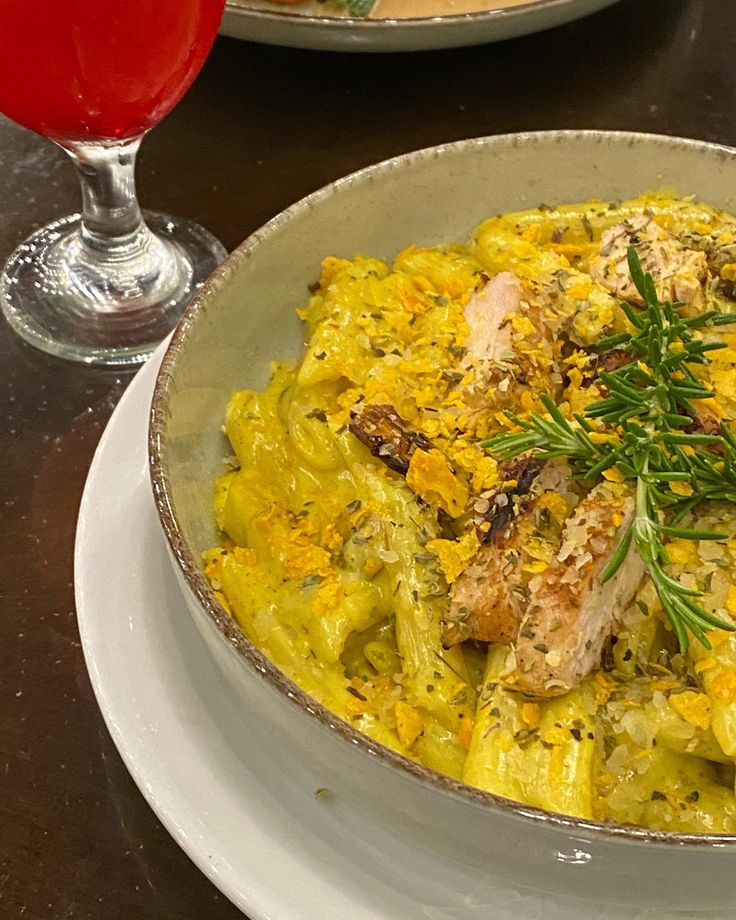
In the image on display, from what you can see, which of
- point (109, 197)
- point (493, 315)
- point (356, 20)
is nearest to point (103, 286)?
point (109, 197)

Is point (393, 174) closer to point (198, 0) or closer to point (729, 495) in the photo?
point (198, 0)

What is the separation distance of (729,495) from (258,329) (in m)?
0.60

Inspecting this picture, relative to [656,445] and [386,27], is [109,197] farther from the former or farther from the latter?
[656,445]

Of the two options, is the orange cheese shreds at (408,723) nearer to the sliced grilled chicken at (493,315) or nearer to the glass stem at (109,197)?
the sliced grilled chicken at (493,315)

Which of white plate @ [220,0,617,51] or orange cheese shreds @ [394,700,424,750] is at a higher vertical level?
white plate @ [220,0,617,51]

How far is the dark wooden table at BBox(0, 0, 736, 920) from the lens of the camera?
1.03m

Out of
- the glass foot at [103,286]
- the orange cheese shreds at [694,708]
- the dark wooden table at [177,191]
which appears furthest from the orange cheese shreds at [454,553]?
the glass foot at [103,286]

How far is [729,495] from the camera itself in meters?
0.97

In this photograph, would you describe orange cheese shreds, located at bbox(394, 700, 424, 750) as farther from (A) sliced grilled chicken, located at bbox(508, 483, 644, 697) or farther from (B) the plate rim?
(B) the plate rim

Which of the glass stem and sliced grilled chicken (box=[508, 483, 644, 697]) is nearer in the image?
sliced grilled chicken (box=[508, 483, 644, 697])

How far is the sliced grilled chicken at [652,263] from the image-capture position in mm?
1194

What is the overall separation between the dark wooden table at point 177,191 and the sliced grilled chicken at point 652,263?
0.73 metres

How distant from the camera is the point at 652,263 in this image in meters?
1.22

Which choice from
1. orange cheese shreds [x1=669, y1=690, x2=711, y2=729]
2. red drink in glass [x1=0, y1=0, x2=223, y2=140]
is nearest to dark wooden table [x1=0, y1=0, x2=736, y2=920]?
red drink in glass [x1=0, y1=0, x2=223, y2=140]
